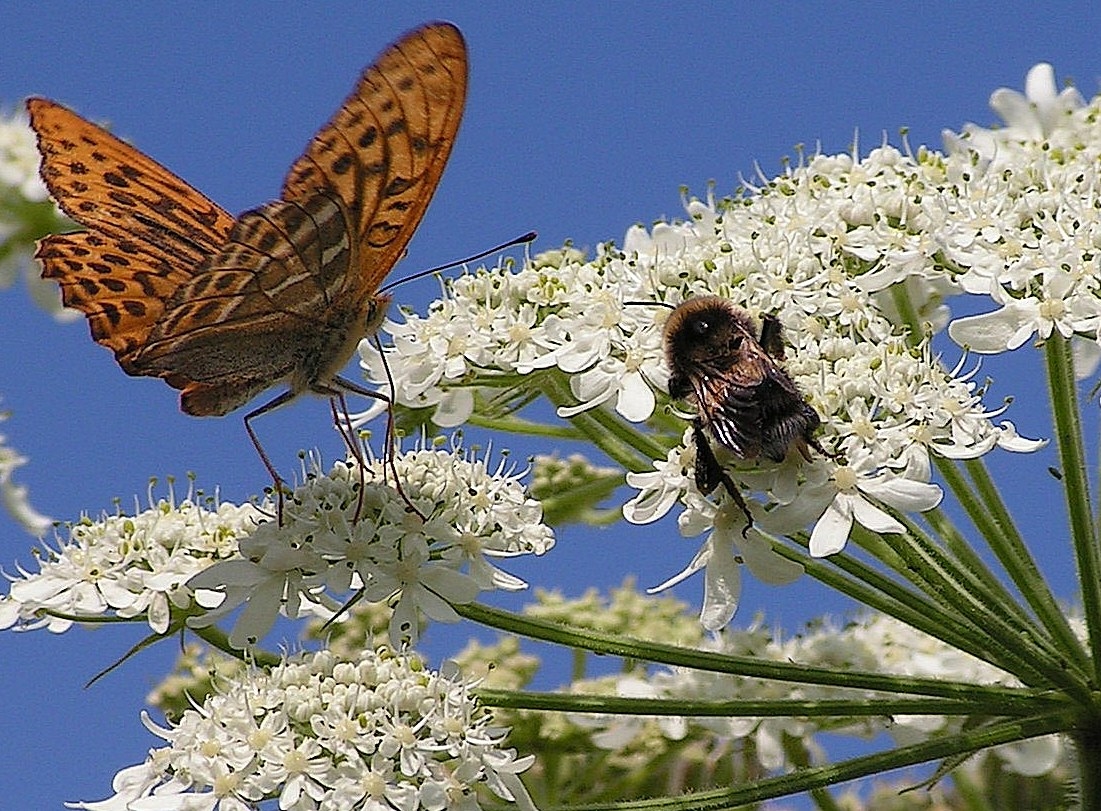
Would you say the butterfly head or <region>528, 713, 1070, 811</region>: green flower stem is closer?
<region>528, 713, 1070, 811</region>: green flower stem

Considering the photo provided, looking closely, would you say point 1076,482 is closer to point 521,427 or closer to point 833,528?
point 833,528

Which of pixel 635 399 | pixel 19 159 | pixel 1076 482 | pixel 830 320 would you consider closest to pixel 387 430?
pixel 635 399

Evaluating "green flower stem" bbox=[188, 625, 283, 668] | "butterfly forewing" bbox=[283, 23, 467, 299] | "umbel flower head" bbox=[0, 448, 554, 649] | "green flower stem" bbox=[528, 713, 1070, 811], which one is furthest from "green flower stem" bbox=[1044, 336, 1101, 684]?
"green flower stem" bbox=[188, 625, 283, 668]

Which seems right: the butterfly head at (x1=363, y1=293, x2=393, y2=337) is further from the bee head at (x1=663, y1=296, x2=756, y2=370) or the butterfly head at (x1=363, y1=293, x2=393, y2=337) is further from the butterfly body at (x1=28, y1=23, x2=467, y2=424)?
the bee head at (x1=663, y1=296, x2=756, y2=370)

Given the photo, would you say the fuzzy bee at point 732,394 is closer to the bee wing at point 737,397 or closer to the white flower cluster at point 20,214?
the bee wing at point 737,397

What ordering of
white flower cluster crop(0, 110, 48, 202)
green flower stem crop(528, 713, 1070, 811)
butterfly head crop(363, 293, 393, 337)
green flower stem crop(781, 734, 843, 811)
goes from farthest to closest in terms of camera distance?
1. white flower cluster crop(0, 110, 48, 202)
2. green flower stem crop(781, 734, 843, 811)
3. butterfly head crop(363, 293, 393, 337)
4. green flower stem crop(528, 713, 1070, 811)

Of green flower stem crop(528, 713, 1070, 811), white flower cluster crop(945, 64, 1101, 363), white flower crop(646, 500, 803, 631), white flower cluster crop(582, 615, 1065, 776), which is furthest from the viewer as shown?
white flower cluster crop(582, 615, 1065, 776)
